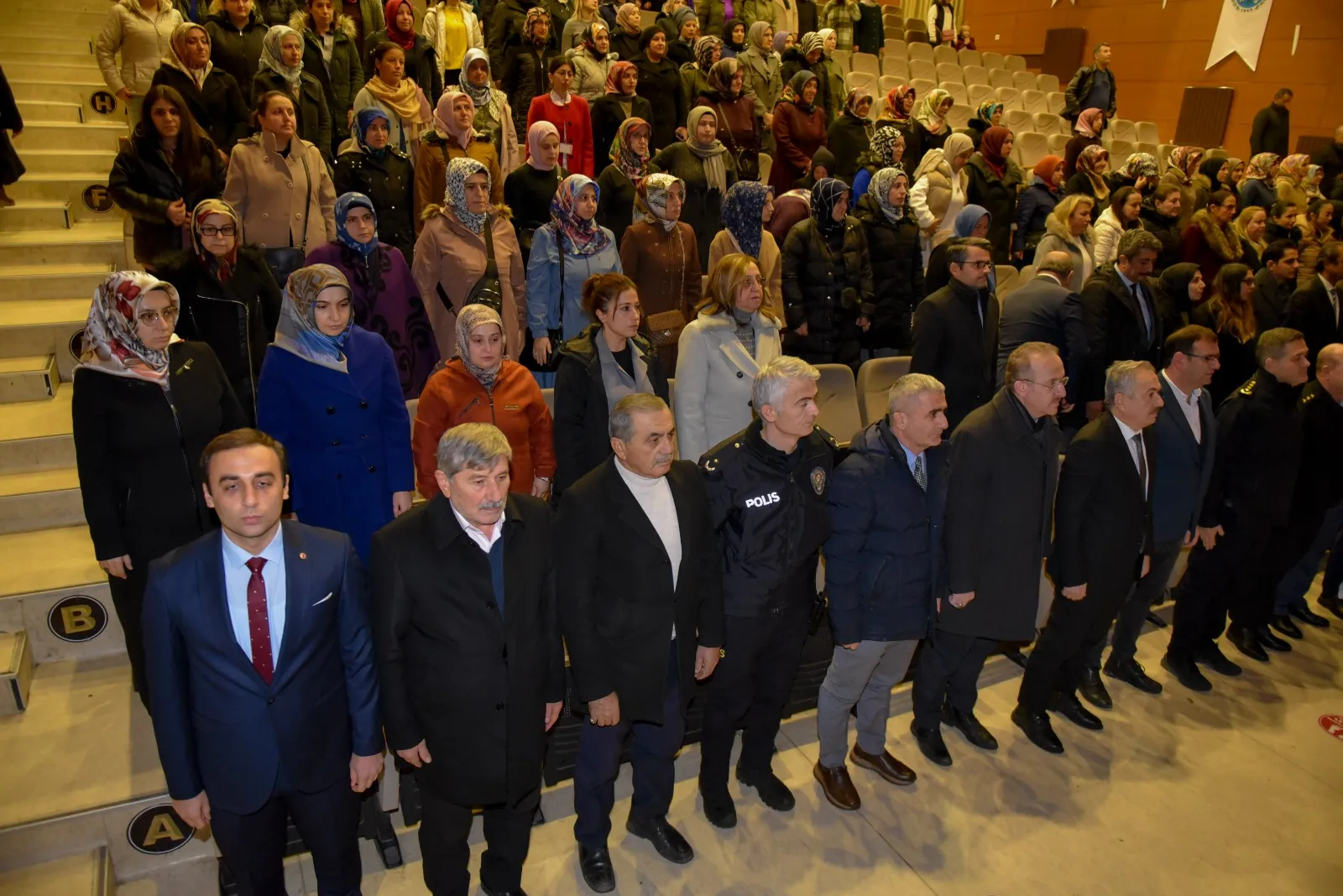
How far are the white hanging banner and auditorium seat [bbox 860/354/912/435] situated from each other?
1144cm

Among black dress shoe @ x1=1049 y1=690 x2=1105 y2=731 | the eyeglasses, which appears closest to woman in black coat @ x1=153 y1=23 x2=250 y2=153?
the eyeglasses

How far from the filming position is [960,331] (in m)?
4.14

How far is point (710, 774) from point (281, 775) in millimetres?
1504

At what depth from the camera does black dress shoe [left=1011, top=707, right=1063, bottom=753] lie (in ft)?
11.7

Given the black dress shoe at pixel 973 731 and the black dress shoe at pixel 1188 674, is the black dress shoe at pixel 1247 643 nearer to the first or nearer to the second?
the black dress shoe at pixel 1188 674

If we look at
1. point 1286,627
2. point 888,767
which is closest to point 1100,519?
point 888,767

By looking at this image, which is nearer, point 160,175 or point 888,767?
point 888,767

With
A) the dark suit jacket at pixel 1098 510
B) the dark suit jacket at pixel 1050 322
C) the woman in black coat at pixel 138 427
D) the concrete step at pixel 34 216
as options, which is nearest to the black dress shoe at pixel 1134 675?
the dark suit jacket at pixel 1098 510

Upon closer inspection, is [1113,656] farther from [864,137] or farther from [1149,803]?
[864,137]

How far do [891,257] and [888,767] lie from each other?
3021 mm

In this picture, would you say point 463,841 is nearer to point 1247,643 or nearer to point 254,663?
point 254,663

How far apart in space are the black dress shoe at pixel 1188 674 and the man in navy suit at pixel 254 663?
3.97 metres

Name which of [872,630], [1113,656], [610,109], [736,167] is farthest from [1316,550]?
[610,109]

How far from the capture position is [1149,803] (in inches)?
131
